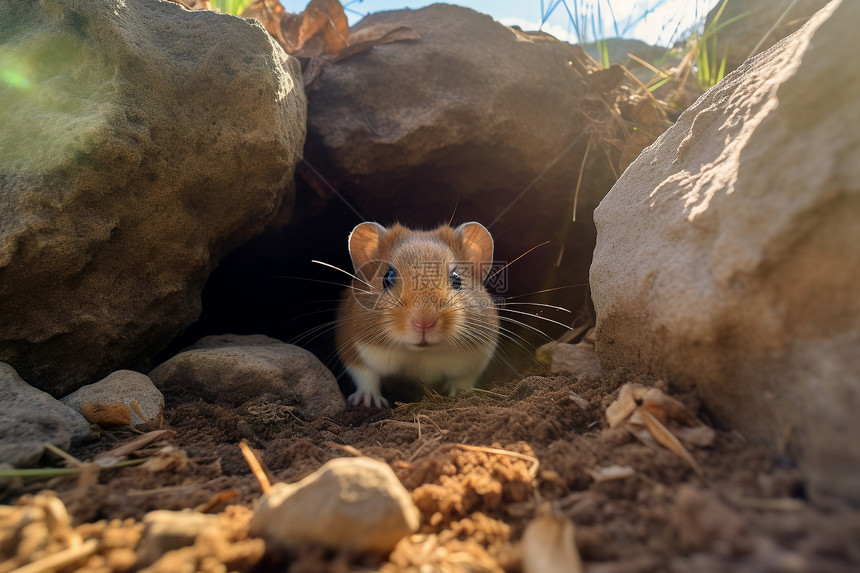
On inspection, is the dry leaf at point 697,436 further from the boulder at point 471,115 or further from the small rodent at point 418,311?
the boulder at point 471,115

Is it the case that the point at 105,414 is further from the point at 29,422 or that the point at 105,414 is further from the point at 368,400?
the point at 368,400

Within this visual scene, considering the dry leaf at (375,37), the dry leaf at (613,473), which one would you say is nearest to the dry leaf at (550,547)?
the dry leaf at (613,473)

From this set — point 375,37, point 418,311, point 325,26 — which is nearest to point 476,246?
point 418,311

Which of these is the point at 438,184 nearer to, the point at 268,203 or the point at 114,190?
the point at 268,203

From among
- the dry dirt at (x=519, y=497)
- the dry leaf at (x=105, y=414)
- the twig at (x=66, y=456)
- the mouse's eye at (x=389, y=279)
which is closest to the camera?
the dry dirt at (x=519, y=497)

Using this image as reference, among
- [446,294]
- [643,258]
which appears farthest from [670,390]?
[446,294]

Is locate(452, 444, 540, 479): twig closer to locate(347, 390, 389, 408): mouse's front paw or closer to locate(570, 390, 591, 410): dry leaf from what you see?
locate(570, 390, 591, 410): dry leaf
